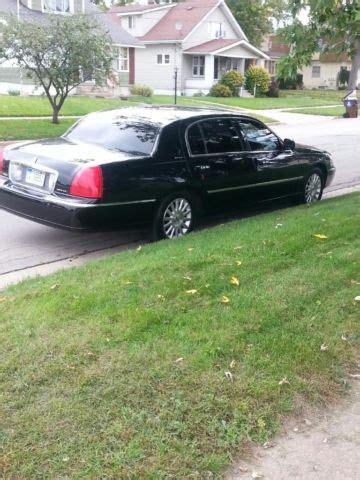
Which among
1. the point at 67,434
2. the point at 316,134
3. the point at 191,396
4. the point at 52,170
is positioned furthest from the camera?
the point at 316,134

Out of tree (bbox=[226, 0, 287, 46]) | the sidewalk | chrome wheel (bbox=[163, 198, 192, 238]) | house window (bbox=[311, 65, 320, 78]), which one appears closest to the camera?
the sidewalk

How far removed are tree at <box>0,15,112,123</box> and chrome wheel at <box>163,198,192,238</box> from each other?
12.7 meters

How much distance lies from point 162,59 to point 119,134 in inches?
1554

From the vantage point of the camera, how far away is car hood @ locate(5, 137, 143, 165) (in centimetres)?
643

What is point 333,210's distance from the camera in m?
7.68

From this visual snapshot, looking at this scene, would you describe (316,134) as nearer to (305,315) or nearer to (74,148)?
(74,148)

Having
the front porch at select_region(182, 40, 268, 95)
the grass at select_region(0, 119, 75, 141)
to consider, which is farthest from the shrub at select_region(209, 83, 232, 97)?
the grass at select_region(0, 119, 75, 141)

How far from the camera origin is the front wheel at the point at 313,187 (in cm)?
912

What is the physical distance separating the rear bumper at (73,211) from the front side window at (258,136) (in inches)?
79.7

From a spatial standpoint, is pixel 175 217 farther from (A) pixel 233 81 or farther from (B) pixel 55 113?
(A) pixel 233 81

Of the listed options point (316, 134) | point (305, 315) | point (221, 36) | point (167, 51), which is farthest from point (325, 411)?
point (221, 36)

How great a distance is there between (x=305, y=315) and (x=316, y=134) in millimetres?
18469

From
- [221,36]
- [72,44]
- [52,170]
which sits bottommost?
[52,170]

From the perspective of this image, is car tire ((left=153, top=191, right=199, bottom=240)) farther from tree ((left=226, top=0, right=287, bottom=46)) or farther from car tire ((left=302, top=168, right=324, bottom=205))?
tree ((left=226, top=0, right=287, bottom=46))
